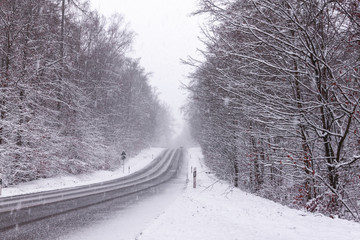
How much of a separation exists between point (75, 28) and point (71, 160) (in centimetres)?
1072

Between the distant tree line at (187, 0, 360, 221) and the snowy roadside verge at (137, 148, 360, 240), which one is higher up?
the distant tree line at (187, 0, 360, 221)

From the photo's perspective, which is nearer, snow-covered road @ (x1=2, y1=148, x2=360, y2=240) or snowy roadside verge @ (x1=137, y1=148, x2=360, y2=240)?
snowy roadside verge @ (x1=137, y1=148, x2=360, y2=240)

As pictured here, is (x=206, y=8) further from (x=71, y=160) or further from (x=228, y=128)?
(x=71, y=160)

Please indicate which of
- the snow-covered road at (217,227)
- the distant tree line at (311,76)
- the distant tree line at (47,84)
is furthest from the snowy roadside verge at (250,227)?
the distant tree line at (47,84)

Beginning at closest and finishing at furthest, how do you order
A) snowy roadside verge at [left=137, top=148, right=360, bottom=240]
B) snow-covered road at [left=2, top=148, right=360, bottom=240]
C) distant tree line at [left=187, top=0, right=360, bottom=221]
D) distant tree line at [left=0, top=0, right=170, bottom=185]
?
snowy roadside verge at [left=137, top=148, right=360, bottom=240] → snow-covered road at [left=2, top=148, right=360, bottom=240] → distant tree line at [left=187, top=0, right=360, bottom=221] → distant tree line at [left=0, top=0, right=170, bottom=185]

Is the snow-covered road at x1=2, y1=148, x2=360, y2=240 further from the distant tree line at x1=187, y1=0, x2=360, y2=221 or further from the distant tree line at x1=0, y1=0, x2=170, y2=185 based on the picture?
the distant tree line at x1=0, y1=0, x2=170, y2=185

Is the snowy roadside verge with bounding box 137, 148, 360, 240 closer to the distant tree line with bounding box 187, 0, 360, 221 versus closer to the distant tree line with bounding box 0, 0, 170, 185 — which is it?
the distant tree line with bounding box 187, 0, 360, 221

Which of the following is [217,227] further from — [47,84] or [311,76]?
[47,84]

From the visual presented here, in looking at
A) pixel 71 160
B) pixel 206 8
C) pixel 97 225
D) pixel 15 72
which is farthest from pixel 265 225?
pixel 71 160

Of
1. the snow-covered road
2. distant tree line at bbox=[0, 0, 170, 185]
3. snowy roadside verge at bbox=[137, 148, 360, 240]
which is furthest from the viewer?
distant tree line at bbox=[0, 0, 170, 185]

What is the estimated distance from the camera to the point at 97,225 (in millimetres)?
7004

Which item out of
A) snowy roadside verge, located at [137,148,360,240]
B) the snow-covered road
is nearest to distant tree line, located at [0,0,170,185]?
the snow-covered road

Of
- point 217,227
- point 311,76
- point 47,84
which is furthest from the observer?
point 47,84

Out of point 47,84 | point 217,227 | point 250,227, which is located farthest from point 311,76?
point 47,84
